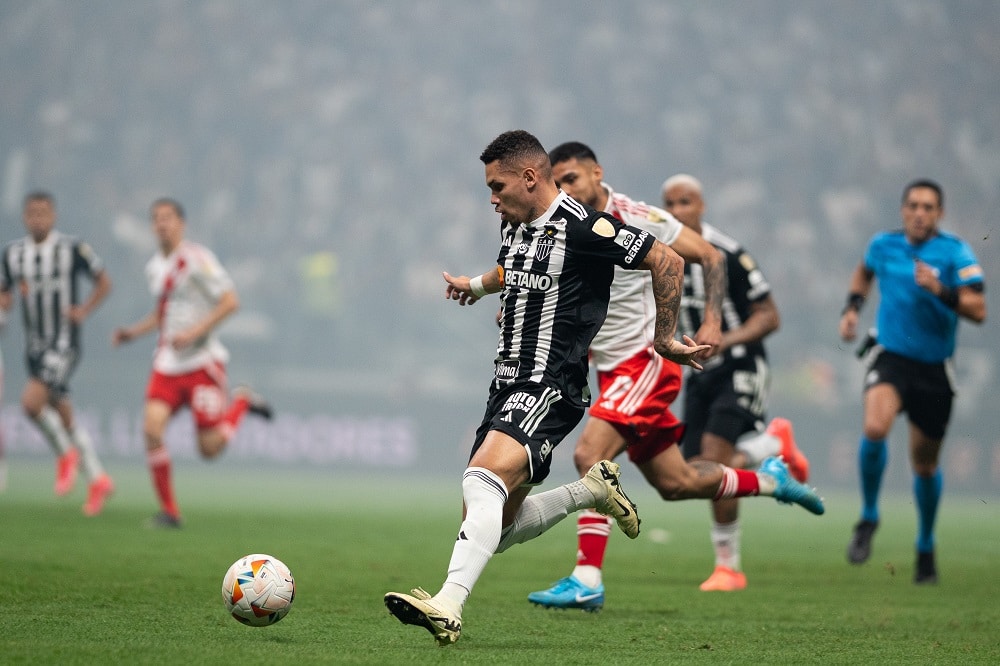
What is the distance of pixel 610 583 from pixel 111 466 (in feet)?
50.5

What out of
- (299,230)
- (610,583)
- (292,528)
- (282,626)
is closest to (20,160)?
(299,230)

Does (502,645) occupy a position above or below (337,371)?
below

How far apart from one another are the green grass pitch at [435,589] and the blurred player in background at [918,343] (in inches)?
31.4

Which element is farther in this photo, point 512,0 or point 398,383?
point 512,0

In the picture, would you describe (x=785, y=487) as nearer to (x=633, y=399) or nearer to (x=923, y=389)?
(x=633, y=399)

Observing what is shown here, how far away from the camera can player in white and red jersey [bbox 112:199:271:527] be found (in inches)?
428

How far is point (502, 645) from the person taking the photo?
4.86 metres

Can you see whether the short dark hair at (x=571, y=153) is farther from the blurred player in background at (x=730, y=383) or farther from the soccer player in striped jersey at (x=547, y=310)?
the blurred player in background at (x=730, y=383)

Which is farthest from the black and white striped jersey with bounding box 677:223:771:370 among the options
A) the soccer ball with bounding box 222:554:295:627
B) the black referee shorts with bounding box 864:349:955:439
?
the soccer ball with bounding box 222:554:295:627

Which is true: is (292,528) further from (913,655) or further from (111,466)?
(111,466)

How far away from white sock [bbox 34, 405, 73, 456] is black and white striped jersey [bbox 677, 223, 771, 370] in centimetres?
680

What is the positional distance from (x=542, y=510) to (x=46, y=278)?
8445mm

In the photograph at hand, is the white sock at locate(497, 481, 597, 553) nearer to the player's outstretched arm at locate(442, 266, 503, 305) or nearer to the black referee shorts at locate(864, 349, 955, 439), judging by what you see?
the player's outstretched arm at locate(442, 266, 503, 305)

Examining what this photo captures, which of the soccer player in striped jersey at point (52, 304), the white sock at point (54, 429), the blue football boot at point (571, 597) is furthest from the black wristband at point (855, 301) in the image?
the white sock at point (54, 429)
